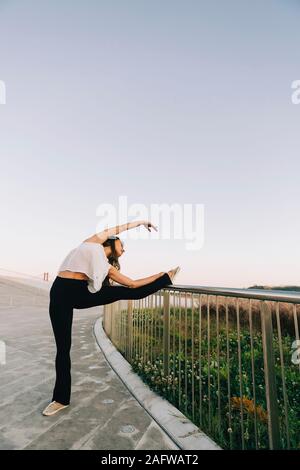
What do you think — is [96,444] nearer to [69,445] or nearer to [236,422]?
[69,445]

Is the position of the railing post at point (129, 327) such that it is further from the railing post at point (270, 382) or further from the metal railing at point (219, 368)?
the railing post at point (270, 382)

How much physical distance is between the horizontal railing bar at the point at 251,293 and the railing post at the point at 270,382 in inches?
3.1

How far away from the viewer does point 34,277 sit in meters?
25.8

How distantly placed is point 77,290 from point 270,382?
171 cm

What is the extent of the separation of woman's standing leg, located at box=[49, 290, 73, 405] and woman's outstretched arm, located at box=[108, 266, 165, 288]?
1.54 ft

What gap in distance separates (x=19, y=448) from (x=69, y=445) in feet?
1.13

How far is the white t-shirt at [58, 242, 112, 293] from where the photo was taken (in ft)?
8.66

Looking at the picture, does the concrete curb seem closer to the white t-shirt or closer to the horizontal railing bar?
the horizontal railing bar

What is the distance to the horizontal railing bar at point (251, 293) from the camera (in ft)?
5.44

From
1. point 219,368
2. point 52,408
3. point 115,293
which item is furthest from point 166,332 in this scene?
point 52,408

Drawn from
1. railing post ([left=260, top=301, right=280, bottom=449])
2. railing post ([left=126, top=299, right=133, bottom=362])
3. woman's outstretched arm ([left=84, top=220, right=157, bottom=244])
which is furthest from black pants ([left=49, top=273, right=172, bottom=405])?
railing post ([left=126, top=299, right=133, bottom=362])

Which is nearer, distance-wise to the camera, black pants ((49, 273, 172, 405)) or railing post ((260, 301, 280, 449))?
railing post ((260, 301, 280, 449))

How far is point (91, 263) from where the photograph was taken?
2.65 m
